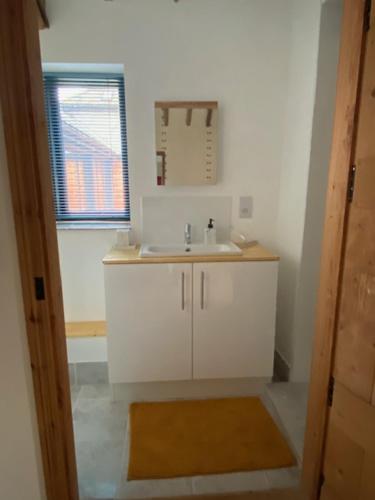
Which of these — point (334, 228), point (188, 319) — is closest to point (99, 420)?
point (188, 319)

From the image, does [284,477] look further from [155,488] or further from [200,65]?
[200,65]

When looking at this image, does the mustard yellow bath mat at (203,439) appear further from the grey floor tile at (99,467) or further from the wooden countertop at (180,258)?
the wooden countertop at (180,258)

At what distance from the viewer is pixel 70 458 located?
44.6 inches

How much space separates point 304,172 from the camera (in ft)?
6.35

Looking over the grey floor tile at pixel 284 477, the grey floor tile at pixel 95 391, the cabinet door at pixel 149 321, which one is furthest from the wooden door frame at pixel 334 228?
the grey floor tile at pixel 95 391

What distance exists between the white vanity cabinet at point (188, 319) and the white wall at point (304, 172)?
261 millimetres

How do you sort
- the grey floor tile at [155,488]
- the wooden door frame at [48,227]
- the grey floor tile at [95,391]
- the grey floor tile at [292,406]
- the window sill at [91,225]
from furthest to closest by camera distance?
1. the window sill at [91,225]
2. the grey floor tile at [95,391]
3. the grey floor tile at [292,406]
4. the grey floor tile at [155,488]
5. the wooden door frame at [48,227]

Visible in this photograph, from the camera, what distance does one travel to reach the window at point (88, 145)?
7.33 ft

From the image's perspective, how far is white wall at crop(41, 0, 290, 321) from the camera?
1972 mm

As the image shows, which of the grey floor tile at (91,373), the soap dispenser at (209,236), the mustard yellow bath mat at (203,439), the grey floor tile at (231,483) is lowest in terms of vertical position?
the grey floor tile at (231,483)

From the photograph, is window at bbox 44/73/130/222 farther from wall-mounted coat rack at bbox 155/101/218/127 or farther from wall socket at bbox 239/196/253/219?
wall socket at bbox 239/196/253/219

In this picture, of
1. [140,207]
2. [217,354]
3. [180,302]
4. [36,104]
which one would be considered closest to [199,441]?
[217,354]

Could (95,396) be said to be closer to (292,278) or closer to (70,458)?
(70,458)

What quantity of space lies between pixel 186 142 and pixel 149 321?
4.03 feet
